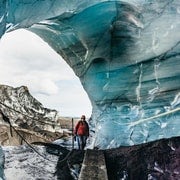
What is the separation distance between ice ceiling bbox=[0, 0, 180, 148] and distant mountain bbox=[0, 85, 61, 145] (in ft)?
1.75

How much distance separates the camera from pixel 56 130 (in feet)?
29.9

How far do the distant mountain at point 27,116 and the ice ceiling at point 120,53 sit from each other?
0.53 m

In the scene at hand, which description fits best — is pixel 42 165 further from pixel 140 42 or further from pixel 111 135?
pixel 140 42

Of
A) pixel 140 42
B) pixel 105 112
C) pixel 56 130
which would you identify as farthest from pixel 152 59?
pixel 56 130

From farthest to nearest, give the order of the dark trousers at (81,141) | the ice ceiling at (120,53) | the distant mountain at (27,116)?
the distant mountain at (27,116) → the dark trousers at (81,141) → the ice ceiling at (120,53)

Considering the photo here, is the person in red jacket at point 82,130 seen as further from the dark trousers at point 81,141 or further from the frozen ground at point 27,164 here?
the frozen ground at point 27,164

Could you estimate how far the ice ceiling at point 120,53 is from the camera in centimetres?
821

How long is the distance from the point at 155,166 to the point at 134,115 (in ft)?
2.19

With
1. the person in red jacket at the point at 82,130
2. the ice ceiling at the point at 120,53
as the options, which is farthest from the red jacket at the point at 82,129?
the ice ceiling at the point at 120,53

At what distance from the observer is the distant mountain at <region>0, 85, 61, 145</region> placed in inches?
345

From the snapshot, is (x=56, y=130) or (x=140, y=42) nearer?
(x=140, y=42)

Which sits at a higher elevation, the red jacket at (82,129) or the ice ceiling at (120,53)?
the ice ceiling at (120,53)

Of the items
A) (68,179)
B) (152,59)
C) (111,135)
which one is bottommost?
(68,179)

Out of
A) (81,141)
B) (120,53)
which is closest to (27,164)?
(81,141)
